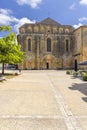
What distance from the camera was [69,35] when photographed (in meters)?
82.5

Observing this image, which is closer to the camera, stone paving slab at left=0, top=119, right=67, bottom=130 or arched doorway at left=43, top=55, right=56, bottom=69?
stone paving slab at left=0, top=119, right=67, bottom=130

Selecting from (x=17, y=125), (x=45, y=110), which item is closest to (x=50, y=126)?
(x=17, y=125)

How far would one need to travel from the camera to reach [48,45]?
8150 cm

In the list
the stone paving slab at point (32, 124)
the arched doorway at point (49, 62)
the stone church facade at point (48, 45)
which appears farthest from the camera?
the arched doorway at point (49, 62)

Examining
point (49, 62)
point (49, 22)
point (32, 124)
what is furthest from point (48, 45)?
point (32, 124)

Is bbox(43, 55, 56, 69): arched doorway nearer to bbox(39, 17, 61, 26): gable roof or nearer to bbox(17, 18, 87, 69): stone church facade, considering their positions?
bbox(17, 18, 87, 69): stone church facade

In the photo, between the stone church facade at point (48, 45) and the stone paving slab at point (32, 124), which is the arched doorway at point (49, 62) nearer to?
the stone church facade at point (48, 45)

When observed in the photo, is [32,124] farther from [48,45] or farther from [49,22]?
[49,22]

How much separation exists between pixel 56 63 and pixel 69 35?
9482 millimetres

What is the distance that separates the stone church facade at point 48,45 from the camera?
7981 centimetres

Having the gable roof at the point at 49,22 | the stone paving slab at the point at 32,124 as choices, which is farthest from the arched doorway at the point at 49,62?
the stone paving slab at the point at 32,124

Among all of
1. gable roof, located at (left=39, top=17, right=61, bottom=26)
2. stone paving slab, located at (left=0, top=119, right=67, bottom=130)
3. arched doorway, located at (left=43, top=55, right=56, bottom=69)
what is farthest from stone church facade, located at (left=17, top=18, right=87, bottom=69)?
stone paving slab, located at (left=0, top=119, right=67, bottom=130)

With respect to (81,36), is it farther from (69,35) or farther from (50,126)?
(50,126)

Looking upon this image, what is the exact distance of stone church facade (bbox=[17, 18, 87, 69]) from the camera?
3142 inches
